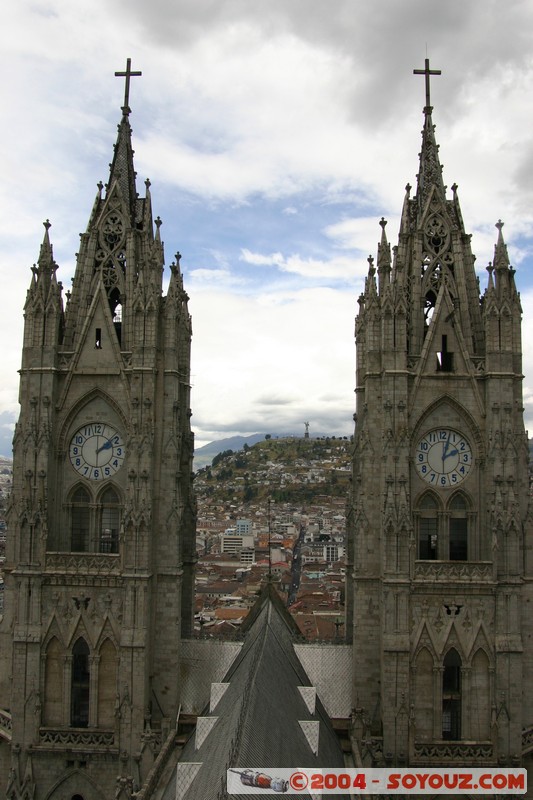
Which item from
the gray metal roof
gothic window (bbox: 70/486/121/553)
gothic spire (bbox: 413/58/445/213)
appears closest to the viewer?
the gray metal roof

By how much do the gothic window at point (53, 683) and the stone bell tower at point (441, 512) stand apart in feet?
33.5

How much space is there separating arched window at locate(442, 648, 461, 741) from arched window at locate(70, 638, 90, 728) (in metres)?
12.2

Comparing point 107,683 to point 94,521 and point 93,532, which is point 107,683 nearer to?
point 93,532

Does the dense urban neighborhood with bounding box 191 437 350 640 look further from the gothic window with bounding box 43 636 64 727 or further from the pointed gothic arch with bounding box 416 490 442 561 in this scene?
the pointed gothic arch with bounding box 416 490 442 561

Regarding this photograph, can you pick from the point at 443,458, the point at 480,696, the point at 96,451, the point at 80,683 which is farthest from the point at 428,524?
the point at 80,683

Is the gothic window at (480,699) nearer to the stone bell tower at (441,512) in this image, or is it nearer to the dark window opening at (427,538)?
the stone bell tower at (441,512)

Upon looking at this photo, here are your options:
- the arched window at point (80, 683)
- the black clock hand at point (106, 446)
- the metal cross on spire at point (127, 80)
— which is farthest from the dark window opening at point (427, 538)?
the metal cross on spire at point (127, 80)

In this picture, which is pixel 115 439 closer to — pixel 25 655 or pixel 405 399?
pixel 25 655

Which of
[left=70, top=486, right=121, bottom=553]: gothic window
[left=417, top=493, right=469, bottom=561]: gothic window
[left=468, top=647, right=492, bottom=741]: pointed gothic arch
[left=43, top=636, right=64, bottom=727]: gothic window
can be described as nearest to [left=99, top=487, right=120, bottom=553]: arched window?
[left=70, top=486, right=121, bottom=553]: gothic window

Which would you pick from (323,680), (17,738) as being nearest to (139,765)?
(17,738)

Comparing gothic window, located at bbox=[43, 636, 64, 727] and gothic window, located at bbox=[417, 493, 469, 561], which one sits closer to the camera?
gothic window, located at bbox=[43, 636, 64, 727]

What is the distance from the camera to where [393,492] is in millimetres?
27141

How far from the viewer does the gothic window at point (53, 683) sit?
27594mm

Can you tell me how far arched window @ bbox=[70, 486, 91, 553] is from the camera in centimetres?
2866
